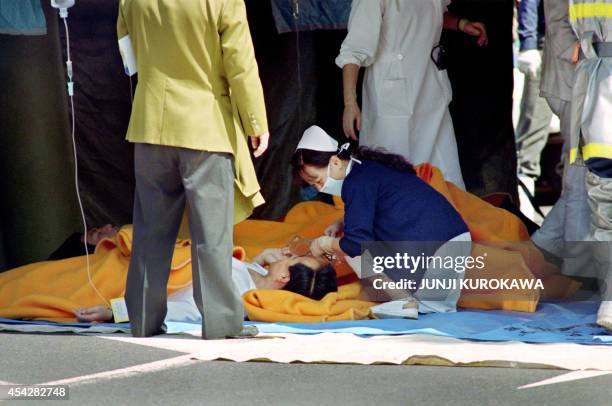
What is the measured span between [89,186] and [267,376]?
130 inches

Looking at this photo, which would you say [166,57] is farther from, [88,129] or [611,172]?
[88,129]

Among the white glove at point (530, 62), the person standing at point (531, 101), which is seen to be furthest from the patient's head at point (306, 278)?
the white glove at point (530, 62)

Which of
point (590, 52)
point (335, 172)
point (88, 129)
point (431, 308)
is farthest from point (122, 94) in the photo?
point (590, 52)

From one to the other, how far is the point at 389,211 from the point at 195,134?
126 centimetres

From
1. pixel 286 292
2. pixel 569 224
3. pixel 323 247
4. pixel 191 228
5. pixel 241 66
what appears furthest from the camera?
pixel 569 224

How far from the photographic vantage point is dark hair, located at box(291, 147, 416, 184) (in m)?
6.55

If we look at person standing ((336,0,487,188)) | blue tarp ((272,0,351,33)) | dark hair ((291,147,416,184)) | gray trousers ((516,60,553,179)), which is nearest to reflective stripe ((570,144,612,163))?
dark hair ((291,147,416,184))

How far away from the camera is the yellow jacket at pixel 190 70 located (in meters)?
5.59

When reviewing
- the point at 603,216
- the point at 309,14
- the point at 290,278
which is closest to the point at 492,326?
the point at 603,216

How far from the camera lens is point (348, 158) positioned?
21.6ft

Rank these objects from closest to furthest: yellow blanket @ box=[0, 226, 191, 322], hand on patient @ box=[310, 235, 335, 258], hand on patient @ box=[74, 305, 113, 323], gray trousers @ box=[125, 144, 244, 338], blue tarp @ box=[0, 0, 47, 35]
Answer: gray trousers @ box=[125, 144, 244, 338] < hand on patient @ box=[74, 305, 113, 323] < yellow blanket @ box=[0, 226, 191, 322] < hand on patient @ box=[310, 235, 335, 258] < blue tarp @ box=[0, 0, 47, 35]

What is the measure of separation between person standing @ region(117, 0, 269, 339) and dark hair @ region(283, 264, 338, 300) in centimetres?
82

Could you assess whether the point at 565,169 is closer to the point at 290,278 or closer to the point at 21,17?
the point at 290,278

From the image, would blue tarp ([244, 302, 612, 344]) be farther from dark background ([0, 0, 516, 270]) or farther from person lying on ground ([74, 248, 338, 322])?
dark background ([0, 0, 516, 270])
